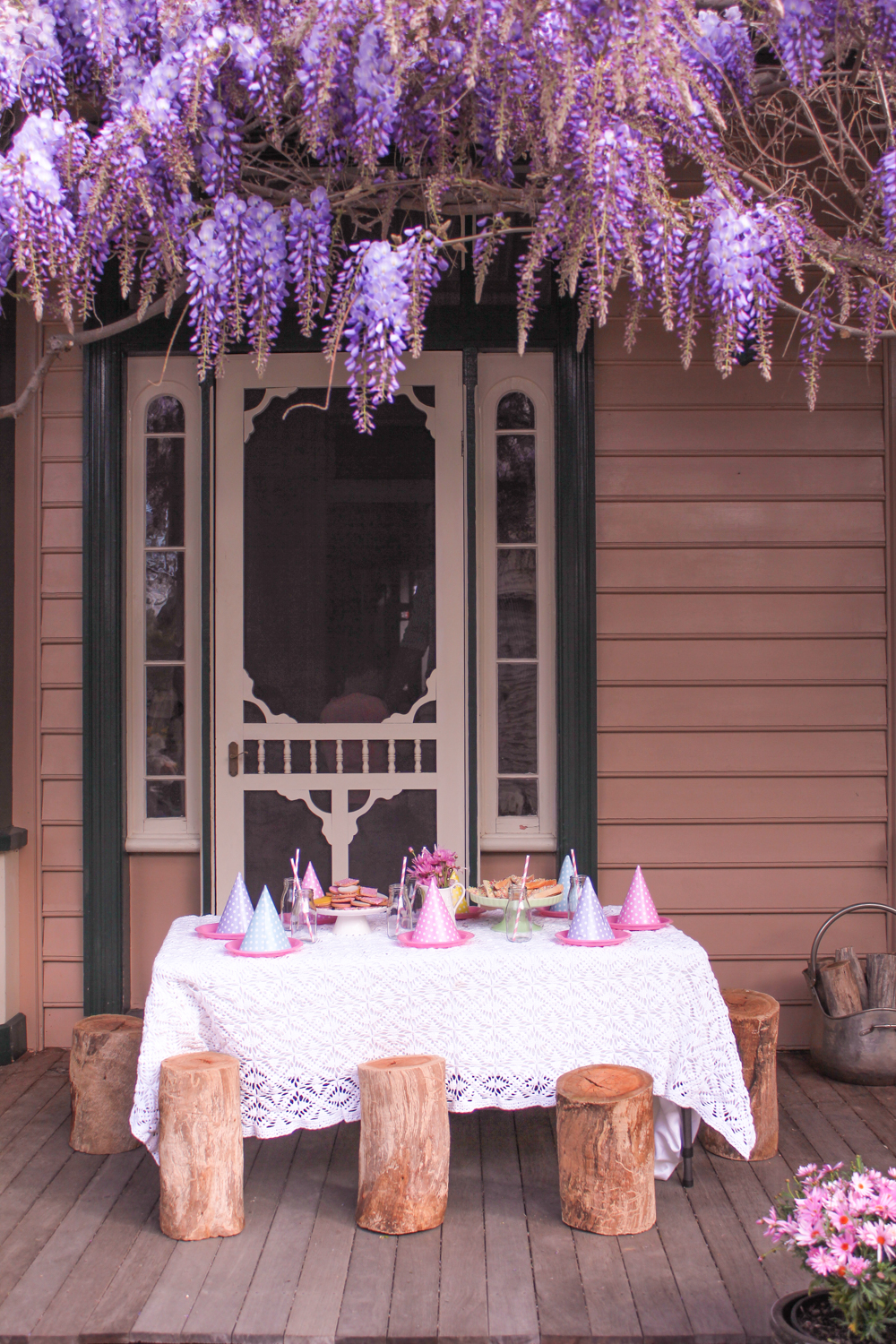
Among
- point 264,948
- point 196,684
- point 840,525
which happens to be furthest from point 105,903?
point 840,525

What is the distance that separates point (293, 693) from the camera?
3674mm

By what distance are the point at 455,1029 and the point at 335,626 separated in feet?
5.40

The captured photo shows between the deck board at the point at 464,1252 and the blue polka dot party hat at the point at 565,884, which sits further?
the blue polka dot party hat at the point at 565,884

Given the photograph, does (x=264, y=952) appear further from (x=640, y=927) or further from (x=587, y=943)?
(x=640, y=927)

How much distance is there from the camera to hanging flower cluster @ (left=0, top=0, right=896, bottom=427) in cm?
227

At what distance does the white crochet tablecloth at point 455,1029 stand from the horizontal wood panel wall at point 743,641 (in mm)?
1175

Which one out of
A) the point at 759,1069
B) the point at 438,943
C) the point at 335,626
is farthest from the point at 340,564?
the point at 759,1069

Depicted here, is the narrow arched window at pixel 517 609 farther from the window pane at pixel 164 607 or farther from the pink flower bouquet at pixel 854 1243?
the pink flower bouquet at pixel 854 1243

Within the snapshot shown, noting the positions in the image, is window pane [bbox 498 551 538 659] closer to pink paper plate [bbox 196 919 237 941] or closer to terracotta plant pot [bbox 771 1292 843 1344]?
pink paper plate [bbox 196 919 237 941]

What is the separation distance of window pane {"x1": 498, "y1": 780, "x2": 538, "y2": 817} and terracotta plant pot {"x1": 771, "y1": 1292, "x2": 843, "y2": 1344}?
2.04m

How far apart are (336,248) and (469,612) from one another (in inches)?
49.5

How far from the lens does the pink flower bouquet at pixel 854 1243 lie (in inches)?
61.1

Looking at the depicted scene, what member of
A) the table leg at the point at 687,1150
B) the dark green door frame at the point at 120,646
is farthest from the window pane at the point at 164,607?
the table leg at the point at 687,1150

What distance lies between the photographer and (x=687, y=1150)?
2514mm
